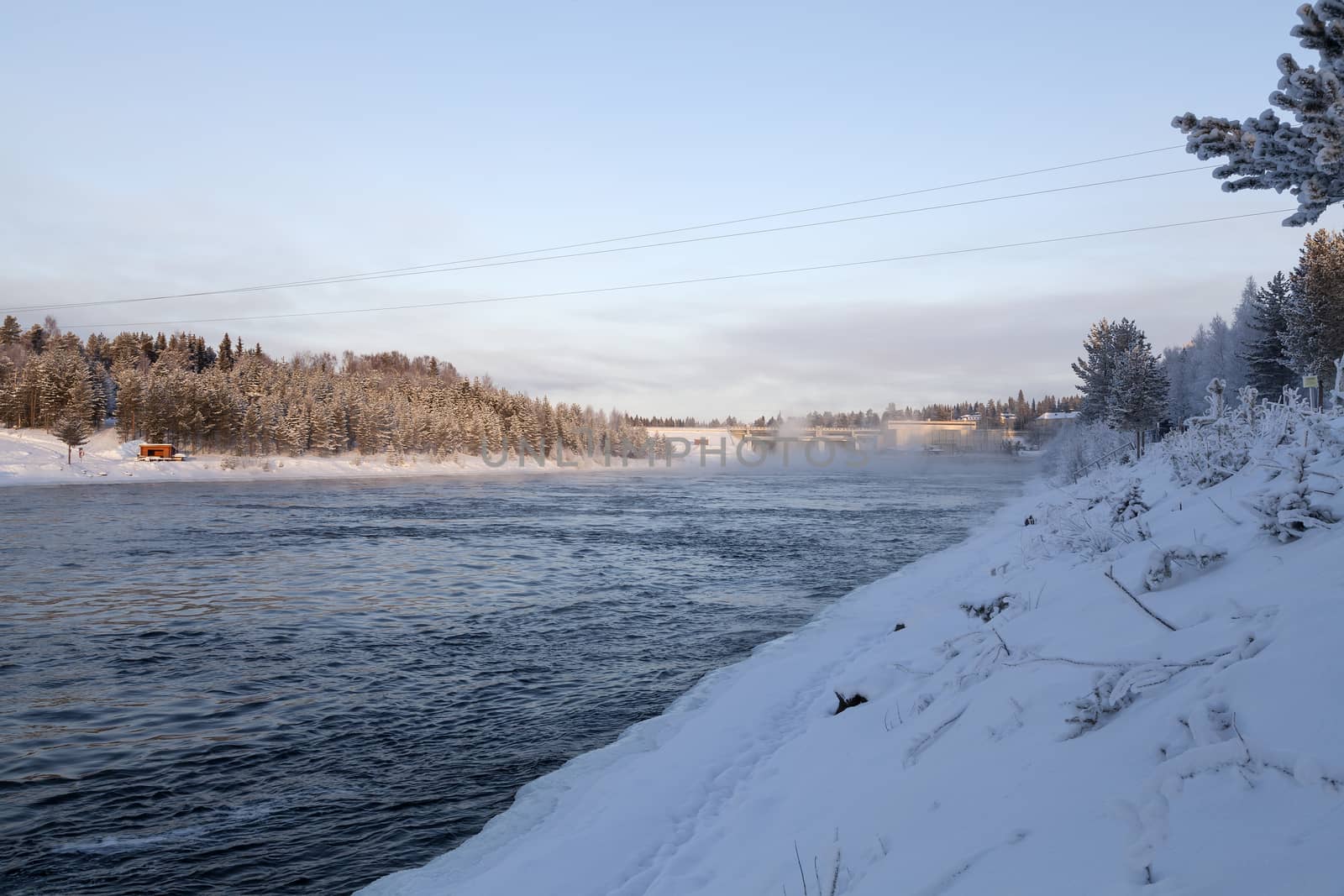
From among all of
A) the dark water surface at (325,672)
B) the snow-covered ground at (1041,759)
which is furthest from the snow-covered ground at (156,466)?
the snow-covered ground at (1041,759)

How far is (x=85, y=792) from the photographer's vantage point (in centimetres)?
920

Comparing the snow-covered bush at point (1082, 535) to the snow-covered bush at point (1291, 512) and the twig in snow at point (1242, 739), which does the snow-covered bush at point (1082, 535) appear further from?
the twig in snow at point (1242, 739)

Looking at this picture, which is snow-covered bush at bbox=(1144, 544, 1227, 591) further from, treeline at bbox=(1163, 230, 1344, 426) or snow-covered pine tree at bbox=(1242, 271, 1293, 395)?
snow-covered pine tree at bbox=(1242, 271, 1293, 395)

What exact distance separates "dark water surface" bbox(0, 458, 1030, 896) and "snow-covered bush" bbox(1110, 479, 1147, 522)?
24.0 feet

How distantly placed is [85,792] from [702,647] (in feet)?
32.0

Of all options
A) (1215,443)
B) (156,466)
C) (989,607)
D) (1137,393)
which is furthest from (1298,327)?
(156,466)

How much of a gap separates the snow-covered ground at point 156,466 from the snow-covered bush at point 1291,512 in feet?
289

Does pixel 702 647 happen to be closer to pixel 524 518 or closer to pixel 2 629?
pixel 2 629

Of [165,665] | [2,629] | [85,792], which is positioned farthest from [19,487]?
[85,792]

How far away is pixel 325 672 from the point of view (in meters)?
14.0

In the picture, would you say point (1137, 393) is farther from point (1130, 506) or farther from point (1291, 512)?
point (1291, 512)

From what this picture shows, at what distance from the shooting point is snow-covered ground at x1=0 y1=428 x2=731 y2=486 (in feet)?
248

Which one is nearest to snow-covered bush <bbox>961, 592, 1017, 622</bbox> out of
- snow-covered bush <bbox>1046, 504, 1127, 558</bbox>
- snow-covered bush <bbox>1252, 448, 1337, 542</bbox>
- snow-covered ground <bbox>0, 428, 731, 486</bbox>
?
snow-covered bush <bbox>1046, 504, 1127, 558</bbox>

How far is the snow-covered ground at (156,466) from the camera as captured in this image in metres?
75.5
